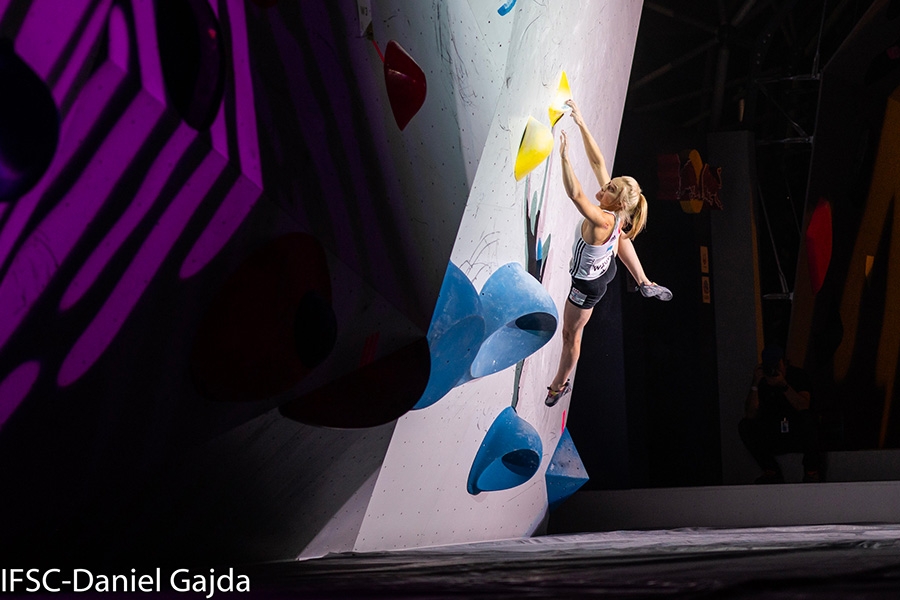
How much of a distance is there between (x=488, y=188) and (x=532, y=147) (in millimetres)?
395

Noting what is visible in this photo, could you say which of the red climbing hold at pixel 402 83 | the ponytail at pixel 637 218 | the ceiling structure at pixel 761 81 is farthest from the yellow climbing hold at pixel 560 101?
the ceiling structure at pixel 761 81

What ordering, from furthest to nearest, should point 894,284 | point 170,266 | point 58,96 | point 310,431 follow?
point 894,284
point 310,431
point 170,266
point 58,96

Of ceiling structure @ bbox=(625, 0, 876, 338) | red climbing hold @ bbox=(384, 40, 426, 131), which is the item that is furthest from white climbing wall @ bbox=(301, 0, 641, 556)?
ceiling structure @ bbox=(625, 0, 876, 338)

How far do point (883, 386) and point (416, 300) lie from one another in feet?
18.0

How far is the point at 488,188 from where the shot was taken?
267cm

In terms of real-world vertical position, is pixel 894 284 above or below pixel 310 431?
above

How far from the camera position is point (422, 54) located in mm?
2059

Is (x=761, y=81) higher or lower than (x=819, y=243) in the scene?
higher

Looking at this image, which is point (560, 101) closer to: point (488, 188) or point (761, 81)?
point (488, 188)

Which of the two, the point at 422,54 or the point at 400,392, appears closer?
the point at 422,54

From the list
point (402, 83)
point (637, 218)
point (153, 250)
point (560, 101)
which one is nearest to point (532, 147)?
point (560, 101)

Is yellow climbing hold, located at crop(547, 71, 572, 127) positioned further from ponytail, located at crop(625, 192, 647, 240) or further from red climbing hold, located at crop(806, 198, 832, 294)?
red climbing hold, located at crop(806, 198, 832, 294)

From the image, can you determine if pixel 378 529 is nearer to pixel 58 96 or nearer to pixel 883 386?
pixel 58 96

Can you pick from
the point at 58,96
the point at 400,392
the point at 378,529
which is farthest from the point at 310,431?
the point at 58,96
